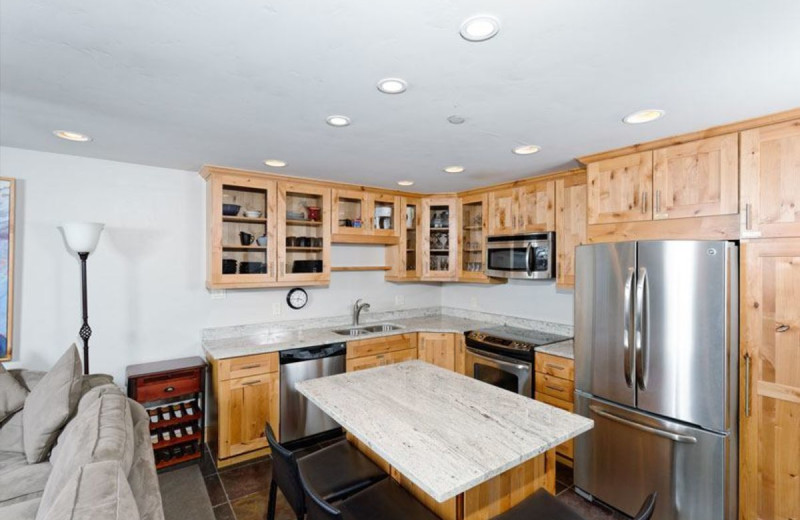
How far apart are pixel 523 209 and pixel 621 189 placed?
109 centimetres

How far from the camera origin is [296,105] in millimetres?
1956

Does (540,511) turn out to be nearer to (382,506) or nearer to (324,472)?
(382,506)

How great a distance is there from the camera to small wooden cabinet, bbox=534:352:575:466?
294 centimetres

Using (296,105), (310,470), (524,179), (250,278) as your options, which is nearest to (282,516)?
(310,470)

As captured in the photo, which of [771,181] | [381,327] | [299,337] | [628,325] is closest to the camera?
[771,181]

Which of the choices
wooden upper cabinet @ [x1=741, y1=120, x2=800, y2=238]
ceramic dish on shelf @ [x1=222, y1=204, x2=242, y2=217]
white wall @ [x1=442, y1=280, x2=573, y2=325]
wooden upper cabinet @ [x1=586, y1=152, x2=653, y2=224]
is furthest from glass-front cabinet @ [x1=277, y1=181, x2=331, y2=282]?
wooden upper cabinet @ [x1=741, y1=120, x2=800, y2=238]

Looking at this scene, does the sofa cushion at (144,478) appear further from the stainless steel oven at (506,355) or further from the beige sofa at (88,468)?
the stainless steel oven at (506,355)

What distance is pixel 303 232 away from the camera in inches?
154

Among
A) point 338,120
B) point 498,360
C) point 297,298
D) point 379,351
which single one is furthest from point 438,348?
point 338,120

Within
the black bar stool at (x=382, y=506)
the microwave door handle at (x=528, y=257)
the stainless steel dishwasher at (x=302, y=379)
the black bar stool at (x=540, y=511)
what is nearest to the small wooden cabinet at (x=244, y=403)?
the stainless steel dishwasher at (x=302, y=379)

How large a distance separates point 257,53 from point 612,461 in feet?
9.90

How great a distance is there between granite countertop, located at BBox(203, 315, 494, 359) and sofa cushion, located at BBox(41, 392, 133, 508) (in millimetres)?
1051

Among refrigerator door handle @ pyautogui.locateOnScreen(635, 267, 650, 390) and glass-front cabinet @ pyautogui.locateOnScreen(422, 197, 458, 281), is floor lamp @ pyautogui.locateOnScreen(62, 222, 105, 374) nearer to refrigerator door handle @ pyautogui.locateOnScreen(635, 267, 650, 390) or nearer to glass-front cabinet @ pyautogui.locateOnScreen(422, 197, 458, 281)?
glass-front cabinet @ pyautogui.locateOnScreen(422, 197, 458, 281)

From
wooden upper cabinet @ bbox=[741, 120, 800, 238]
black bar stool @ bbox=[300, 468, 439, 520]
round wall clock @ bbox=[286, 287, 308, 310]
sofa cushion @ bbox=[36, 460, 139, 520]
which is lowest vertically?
black bar stool @ bbox=[300, 468, 439, 520]
